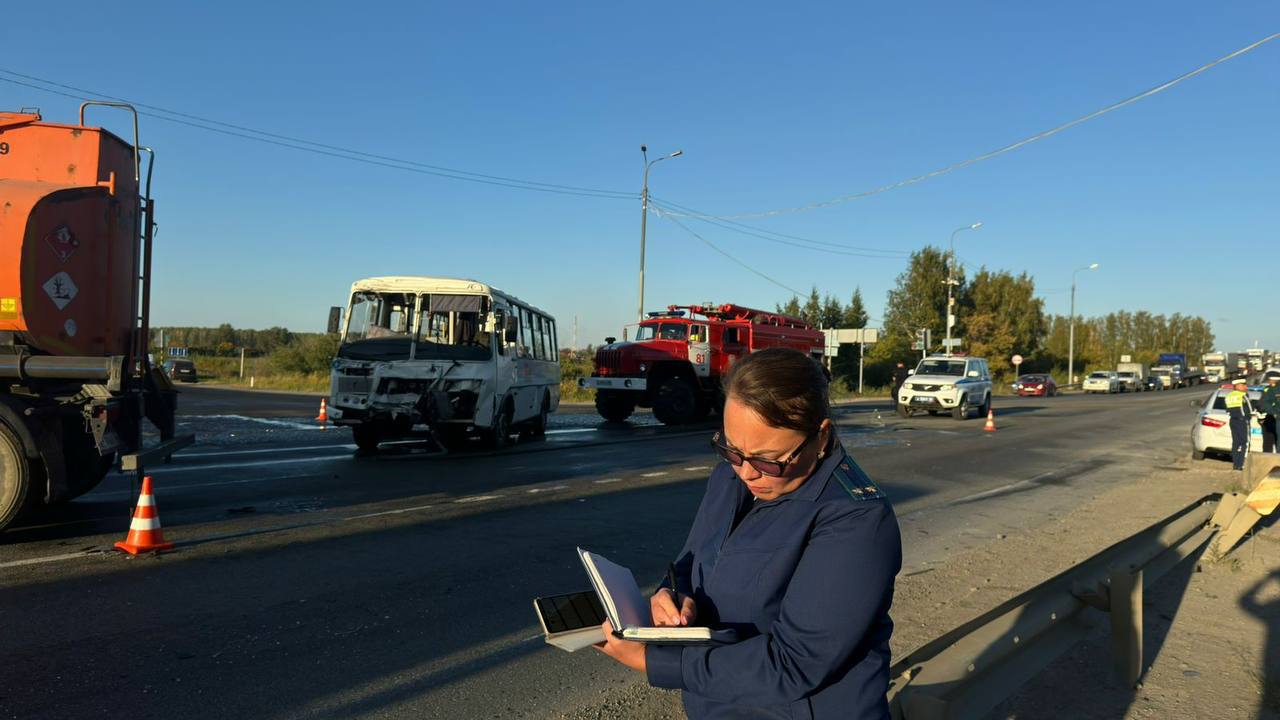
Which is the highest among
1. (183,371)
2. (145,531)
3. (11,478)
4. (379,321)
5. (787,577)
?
(379,321)

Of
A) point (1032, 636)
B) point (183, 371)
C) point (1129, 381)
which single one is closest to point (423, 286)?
point (1032, 636)

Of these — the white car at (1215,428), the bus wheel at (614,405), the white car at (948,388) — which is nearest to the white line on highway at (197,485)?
the bus wheel at (614,405)

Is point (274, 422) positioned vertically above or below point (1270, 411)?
below

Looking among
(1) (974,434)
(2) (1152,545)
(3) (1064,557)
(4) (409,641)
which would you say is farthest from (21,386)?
(1) (974,434)

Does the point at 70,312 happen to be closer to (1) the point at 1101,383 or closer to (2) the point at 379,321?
(2) the point at 379,321

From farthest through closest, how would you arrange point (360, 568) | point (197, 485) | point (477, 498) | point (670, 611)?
point (197, 485)
point (477, 498)
point (360, 568)
point (670, 611)

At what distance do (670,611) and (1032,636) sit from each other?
6.49 feet

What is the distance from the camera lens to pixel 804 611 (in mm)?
1788

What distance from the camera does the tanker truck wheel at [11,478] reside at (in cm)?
662

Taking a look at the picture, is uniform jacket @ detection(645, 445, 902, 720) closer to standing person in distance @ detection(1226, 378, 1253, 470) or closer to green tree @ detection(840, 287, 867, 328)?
standing person in distance @ detection(1226, 378, 1253, 470)

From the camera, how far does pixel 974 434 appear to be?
19562 millimetres

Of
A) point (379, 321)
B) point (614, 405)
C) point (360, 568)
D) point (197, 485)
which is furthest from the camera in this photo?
point (614, 405)

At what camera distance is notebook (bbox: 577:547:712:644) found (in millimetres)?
1863

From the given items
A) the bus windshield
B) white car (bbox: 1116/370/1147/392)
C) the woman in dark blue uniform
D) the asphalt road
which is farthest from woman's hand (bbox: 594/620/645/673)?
white car (bbox: 1116/370/1147/392)
